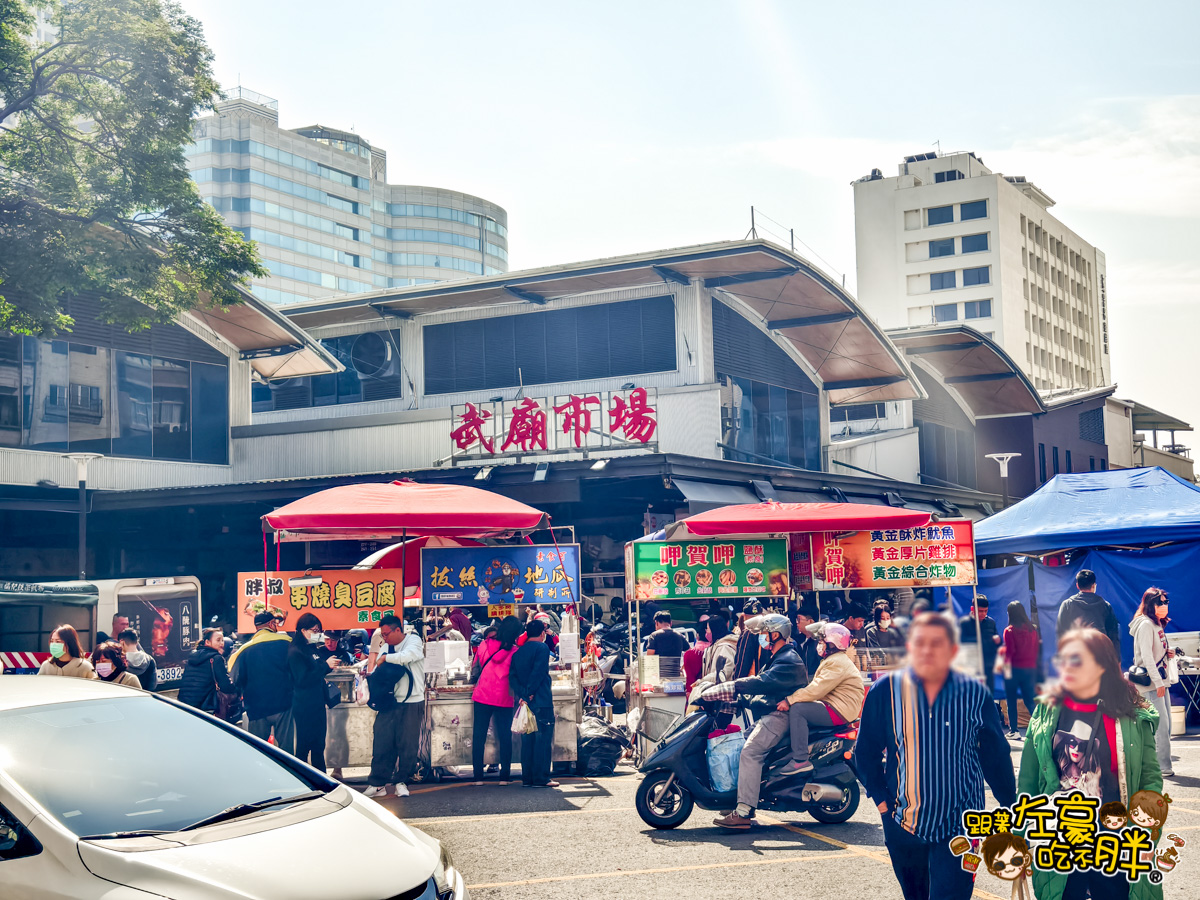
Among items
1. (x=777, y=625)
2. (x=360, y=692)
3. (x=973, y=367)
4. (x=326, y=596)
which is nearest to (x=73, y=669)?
(x=360, y=692)

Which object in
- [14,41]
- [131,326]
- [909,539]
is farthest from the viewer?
[131,326]

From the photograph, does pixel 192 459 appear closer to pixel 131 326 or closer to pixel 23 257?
pixel 131 326

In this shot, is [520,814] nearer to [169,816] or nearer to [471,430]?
[169,816]

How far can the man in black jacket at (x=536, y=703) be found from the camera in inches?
433

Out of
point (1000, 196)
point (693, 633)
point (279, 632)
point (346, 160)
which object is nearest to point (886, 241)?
point (1000, 196)

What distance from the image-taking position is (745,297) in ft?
86.7

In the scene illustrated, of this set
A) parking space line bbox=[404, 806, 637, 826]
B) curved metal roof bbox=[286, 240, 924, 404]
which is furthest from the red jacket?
curved metal roof bbox=[286, 240, 924, 404]

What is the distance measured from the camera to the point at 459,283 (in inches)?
1010

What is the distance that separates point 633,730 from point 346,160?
9949 cm

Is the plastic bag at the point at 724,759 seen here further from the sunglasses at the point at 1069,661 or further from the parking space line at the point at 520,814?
the sunglasses at the point at 1069,661

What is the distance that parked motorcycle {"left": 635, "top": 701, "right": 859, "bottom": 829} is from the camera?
341 inches

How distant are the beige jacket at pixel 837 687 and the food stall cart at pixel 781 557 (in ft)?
10.1

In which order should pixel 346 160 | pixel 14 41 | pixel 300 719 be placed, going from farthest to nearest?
pixel 346 160, pixel 14 41, pixel 300 719

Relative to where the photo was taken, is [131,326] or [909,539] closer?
[909,539]
